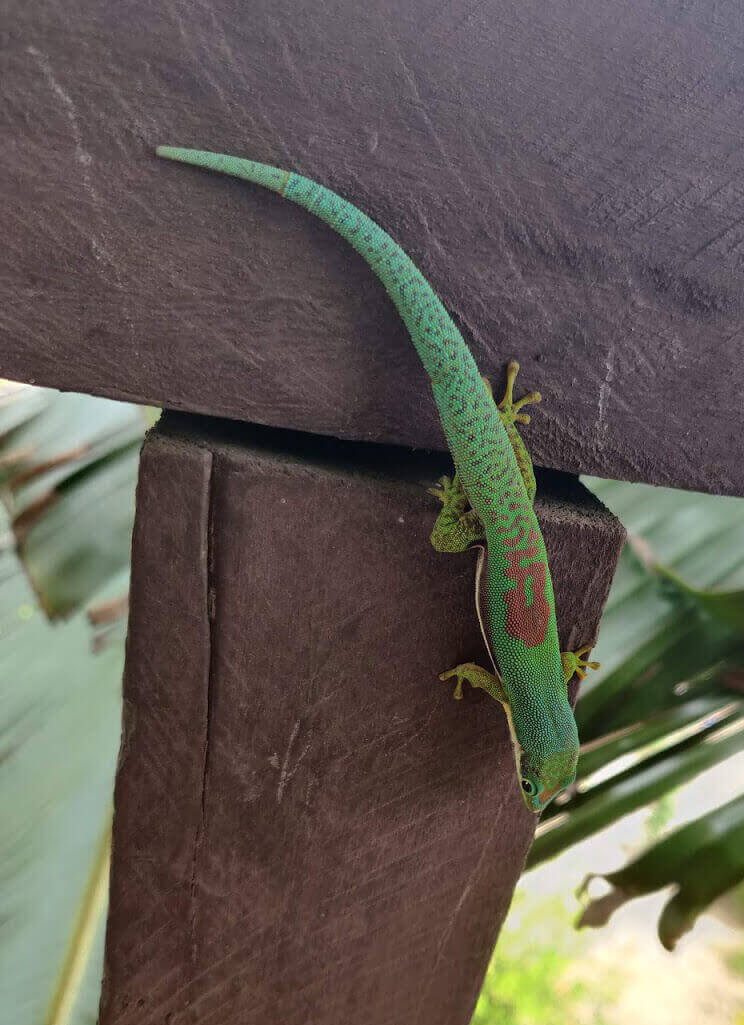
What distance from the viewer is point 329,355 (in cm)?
95

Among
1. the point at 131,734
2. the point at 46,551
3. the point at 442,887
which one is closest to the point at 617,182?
the point at 131,734

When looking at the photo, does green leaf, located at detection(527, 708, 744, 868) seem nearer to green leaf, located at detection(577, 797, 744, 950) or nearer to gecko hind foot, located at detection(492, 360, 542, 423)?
green leaf, located at detection(577, 797, 744, 950)

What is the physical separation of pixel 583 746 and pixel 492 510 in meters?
1.26

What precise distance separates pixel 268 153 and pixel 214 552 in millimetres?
538

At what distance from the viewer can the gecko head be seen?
1.25 metres

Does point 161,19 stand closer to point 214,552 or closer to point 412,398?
point 412,398

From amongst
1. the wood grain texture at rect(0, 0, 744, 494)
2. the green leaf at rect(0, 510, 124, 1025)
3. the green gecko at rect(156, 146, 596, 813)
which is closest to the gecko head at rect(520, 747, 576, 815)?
the green gecko at rect(156, 146, 596, 813)

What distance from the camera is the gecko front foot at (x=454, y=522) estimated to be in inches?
41.8

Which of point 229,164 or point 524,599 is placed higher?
point 229,164

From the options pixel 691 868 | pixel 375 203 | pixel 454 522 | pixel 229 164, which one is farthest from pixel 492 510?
pixel 691 868

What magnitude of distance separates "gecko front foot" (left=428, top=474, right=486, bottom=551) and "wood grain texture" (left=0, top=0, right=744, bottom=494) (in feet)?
0.32

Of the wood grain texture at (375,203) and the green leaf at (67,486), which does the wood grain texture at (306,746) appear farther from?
the green leaf at (67,486)

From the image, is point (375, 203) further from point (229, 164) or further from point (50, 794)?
point (50, 794)

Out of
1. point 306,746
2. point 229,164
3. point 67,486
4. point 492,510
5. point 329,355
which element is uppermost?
point 229,164
